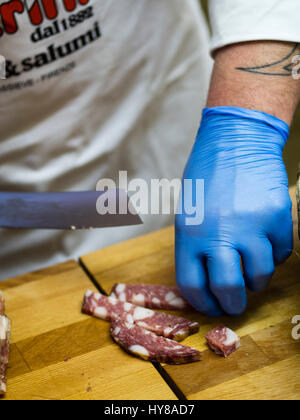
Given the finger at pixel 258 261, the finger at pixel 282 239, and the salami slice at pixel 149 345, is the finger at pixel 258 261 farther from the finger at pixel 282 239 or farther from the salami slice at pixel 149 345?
the salami slice at pixel 149 345

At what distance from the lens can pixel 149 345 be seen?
1.27 metres

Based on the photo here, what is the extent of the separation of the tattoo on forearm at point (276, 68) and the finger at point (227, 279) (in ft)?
1.68

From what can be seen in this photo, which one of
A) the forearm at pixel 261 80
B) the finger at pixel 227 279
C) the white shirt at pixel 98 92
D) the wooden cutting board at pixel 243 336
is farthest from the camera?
the white shirt at pixel 98 92

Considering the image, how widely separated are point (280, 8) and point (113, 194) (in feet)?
2.34

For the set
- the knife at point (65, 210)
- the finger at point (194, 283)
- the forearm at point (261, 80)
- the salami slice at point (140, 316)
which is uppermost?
the forearm at point (261, 80)

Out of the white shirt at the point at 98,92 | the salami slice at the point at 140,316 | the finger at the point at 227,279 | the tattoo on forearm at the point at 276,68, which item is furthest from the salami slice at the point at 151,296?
the tattoo on forearm at the point at 276,68

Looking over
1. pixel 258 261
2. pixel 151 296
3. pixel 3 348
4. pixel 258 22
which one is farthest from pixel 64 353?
pixel 258 22

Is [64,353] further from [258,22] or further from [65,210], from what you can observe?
[258,22]

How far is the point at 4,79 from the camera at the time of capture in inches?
64.0

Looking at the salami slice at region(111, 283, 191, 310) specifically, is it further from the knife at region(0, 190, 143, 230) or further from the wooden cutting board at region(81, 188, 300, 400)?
the knife at region(0, 190, 143, 230)

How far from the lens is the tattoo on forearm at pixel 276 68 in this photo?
1.43m

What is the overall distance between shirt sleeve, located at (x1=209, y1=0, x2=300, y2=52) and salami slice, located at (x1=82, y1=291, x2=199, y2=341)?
2.60 ft
